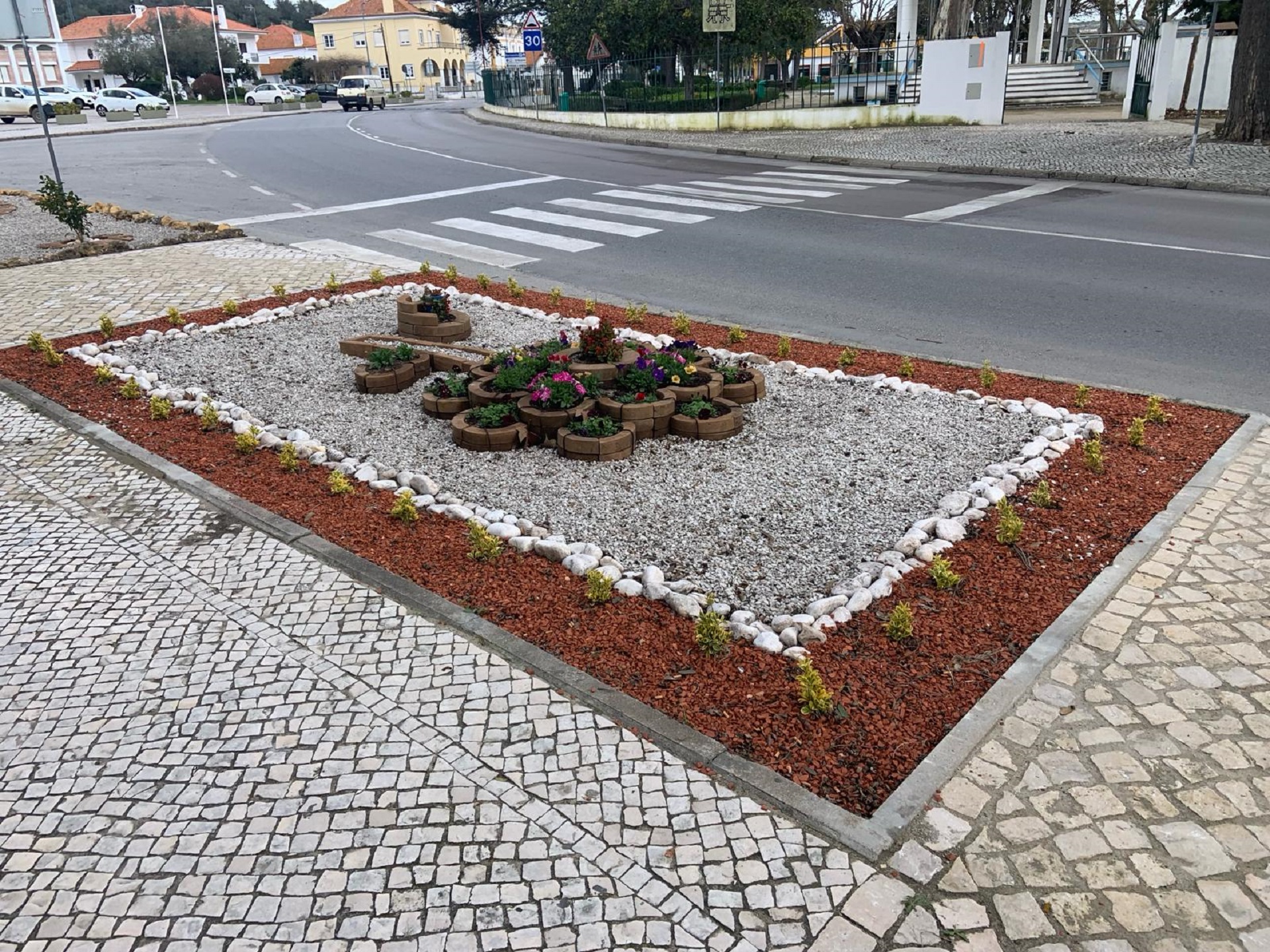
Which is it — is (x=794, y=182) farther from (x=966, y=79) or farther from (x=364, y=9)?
(x=364, y=9)

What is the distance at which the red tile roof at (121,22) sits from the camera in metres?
89.1

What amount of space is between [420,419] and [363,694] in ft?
11.7

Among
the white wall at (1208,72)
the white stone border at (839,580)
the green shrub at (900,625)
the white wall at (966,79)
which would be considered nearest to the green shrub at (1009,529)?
the white stone border at (839,580)

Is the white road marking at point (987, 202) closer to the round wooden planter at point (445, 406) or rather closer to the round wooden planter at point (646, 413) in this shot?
the round wooden planter at point (646, 413)

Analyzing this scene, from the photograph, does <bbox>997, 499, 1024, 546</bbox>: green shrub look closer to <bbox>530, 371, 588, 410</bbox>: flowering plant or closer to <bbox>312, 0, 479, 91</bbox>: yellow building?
<bbox>530, 371, 588, 410</bbox>: flowering plant

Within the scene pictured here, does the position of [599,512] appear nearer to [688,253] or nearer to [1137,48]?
[688,253]

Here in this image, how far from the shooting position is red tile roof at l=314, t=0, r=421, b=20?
95812 millimetres

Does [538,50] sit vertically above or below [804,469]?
above

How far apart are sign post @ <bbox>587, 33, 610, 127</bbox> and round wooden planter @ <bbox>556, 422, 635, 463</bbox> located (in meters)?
27.6

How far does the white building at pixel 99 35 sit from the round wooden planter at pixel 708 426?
95150 millimetres

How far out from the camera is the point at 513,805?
3639 mm

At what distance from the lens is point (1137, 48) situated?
2828 centimetres

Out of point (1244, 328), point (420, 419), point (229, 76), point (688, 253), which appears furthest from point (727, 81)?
point (229, 76)

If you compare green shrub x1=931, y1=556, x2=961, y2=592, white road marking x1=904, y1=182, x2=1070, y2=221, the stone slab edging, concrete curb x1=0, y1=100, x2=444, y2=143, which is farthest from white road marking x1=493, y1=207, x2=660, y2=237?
concrete curb x1=0, y1=100, x2=444, y2=143
